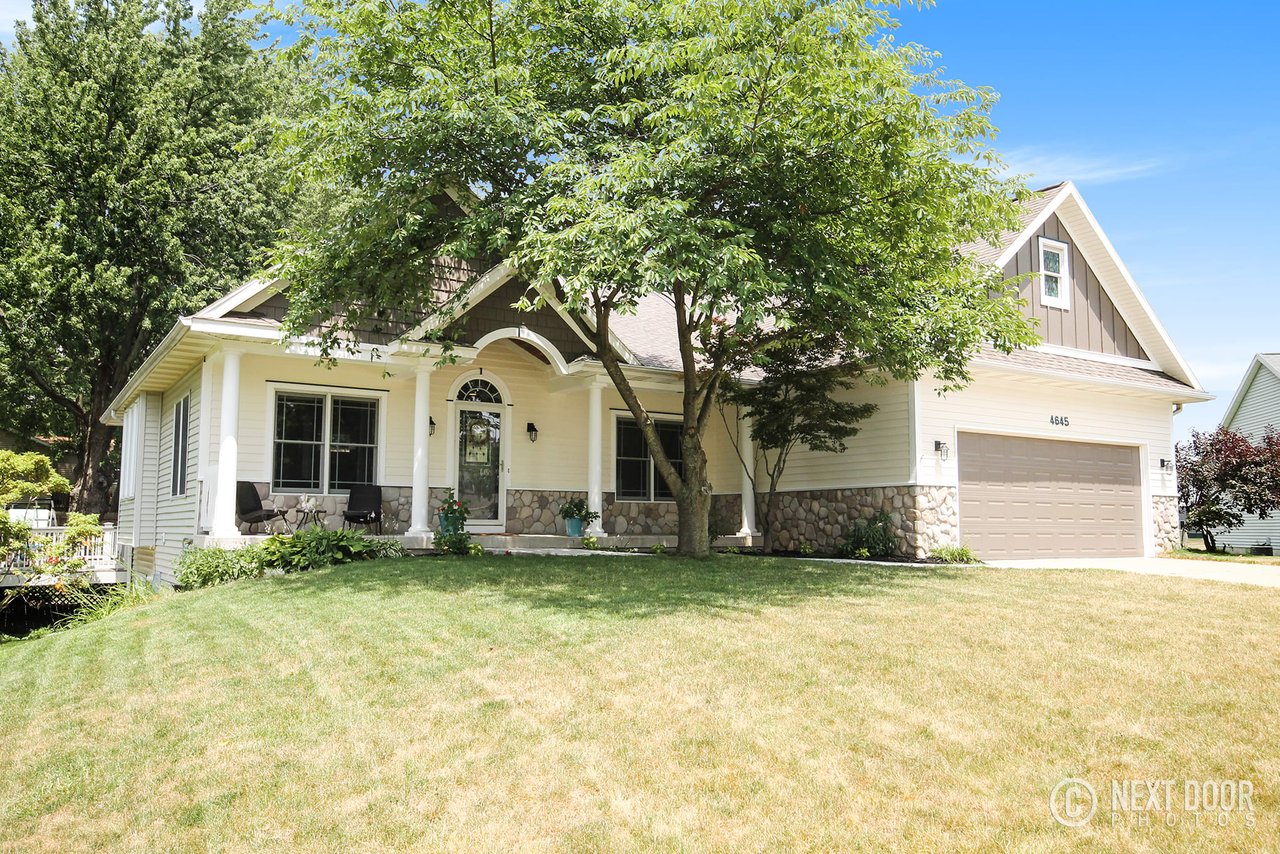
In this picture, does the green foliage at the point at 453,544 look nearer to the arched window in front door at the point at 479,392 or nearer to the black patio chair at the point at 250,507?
the black patio chair at the point at 250,507

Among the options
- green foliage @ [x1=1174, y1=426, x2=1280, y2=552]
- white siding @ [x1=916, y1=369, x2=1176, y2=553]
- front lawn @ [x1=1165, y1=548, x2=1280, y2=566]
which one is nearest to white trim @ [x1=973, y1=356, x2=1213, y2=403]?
white siding @ [x1=916, y1=369, x2=1176, y2=553]

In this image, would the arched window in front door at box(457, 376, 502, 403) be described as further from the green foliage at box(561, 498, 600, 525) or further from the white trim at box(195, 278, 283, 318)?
the white trim at box(195, 278, 283, 318)

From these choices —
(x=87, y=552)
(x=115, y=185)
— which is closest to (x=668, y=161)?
(x=87, y=552)

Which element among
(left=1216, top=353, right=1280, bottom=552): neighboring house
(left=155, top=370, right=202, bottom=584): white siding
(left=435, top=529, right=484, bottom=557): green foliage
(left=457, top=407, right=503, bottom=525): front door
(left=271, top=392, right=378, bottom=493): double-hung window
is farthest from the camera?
(left=1216, top=353, right=1280, bottom=552): neighboring house

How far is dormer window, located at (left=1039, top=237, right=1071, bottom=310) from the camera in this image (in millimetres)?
16156

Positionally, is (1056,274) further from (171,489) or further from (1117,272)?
(171,489)

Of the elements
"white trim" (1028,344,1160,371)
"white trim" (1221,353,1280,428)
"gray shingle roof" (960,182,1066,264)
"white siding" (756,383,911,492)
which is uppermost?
"gray shingle roof" (960,182,1066,264)

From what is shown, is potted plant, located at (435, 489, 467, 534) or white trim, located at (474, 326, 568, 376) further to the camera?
white trim, located at (474, 326, 568, 376)

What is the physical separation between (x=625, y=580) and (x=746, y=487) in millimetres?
7005

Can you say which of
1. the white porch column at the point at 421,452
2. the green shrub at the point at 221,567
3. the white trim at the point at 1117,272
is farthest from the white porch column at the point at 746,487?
the green shrub at the point at 221,567

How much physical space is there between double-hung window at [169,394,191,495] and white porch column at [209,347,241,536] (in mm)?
2645

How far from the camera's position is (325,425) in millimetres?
13453

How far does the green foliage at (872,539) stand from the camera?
46.7 feet

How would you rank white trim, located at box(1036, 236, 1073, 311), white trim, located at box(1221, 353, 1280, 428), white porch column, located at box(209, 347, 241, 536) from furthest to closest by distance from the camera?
white trim, located at box(1221, 353, 1280, 428)
white trim, located at box(1036, 236, 1073, 311)
white porch column, located at box(209, 347, 241, 536)
